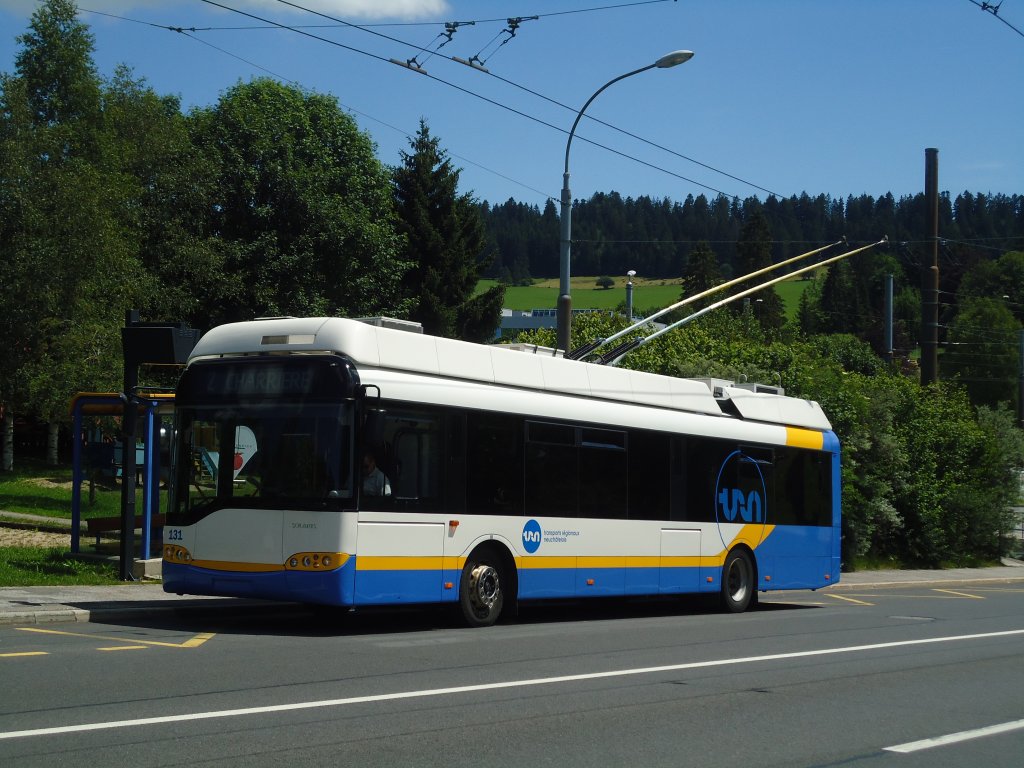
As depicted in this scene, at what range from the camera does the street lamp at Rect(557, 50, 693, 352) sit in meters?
20.0

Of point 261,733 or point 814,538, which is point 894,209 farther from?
point 261,733

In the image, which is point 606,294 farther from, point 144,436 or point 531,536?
point 531,536

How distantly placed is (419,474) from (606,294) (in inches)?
5145

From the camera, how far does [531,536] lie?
14.5m

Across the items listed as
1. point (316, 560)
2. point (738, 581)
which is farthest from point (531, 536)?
point (738, 581)

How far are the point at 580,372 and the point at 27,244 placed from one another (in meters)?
25.3

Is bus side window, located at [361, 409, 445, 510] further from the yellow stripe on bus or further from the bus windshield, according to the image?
the yellow stripe on bus

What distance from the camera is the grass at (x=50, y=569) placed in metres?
15.4

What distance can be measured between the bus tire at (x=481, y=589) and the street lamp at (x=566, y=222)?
6.12 m

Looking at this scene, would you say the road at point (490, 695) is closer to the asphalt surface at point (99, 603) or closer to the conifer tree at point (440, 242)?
the asphalt surface at point (99, 603)

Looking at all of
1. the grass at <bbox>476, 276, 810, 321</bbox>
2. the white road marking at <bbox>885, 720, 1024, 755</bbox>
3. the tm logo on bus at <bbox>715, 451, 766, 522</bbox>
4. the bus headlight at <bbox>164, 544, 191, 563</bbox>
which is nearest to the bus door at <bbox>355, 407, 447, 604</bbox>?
the bus headlight at <bbox>164, 544, 191, 563</bbox>

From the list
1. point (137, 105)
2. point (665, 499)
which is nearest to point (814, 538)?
point (665, 499)

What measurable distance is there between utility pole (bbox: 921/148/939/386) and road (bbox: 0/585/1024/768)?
78.3ft

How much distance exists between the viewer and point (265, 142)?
4675 centimetres
